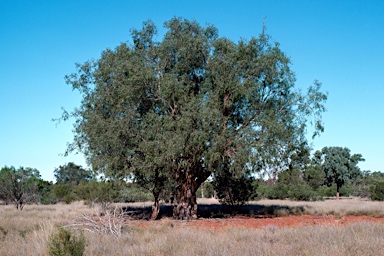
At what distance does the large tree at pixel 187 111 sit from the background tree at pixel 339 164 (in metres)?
38.6

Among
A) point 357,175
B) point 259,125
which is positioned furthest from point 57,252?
point 357,175

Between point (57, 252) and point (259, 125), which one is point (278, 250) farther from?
point (259, 125)

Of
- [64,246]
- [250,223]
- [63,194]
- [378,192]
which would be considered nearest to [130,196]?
[63,194]

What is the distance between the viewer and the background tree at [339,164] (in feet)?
184

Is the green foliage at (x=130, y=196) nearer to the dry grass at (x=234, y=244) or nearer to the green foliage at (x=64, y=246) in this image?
the dry grass at (x=234, y=244)

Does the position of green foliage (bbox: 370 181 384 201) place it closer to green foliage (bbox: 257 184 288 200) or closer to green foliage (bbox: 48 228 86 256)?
green foliage (bbox: 257 184 288 200)

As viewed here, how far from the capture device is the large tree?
731 inches

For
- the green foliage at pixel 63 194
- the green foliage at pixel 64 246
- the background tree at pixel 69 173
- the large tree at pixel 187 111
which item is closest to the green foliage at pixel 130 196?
the green foliage at pixel 63 194

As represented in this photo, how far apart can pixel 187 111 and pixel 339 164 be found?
144 ft

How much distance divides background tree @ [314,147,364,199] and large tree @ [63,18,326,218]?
3858 cm

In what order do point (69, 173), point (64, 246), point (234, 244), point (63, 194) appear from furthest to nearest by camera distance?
1. point (69, 173)
2. point (63, 194)
3. point (234, 244)
4. point (64, 246)

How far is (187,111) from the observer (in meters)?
18.3

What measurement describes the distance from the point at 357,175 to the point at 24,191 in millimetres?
46933

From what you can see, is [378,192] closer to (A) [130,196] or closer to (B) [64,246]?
(A) [130,196]
